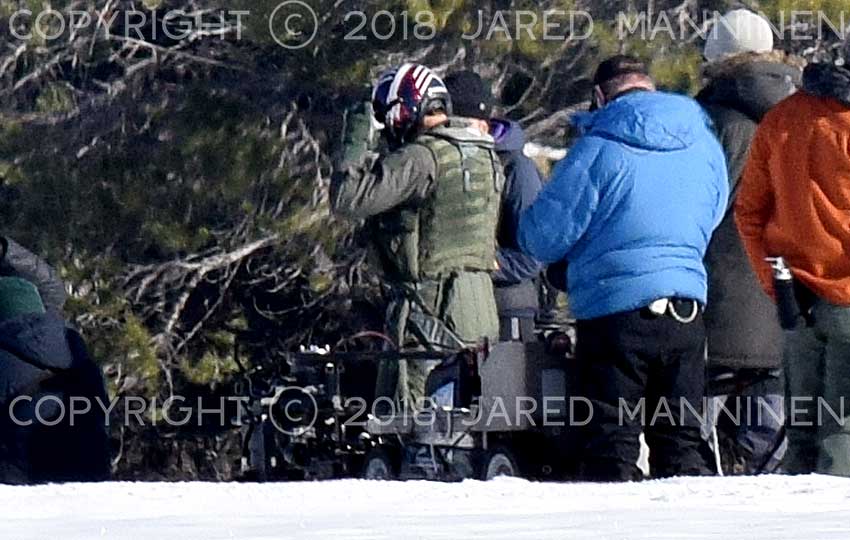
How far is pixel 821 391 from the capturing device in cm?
783

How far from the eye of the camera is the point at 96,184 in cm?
1303

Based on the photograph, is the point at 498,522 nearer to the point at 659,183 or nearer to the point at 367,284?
the point at 659,183

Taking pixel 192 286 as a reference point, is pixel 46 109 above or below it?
above

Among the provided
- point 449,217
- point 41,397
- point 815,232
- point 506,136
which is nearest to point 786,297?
point 815,232

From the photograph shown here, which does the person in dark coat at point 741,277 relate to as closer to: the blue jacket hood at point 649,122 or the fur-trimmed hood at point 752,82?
the fur-trimmed hood at point 752,82

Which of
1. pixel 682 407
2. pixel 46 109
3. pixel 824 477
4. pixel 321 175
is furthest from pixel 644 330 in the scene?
pixel 46 109

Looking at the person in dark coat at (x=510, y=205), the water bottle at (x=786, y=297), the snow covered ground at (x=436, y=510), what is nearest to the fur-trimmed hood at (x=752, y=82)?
the person in dark coat at (x=510, y=205)

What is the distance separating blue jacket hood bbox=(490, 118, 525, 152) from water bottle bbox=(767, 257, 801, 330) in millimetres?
1618

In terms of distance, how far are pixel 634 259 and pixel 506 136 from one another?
1.50m

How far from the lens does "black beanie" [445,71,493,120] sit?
8.72 m

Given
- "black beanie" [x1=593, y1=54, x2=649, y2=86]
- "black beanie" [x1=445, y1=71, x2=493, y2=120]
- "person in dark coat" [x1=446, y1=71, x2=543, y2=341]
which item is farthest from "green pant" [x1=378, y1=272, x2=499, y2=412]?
"black beanie" [x1=593, y1=54, x2=649, y2=86]

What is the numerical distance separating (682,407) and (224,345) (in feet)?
18.2

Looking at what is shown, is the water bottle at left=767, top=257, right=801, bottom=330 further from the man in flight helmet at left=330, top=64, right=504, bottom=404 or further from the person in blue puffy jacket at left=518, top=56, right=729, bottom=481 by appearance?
the man in flight helmet at left=330, top=64, right=504, bottom=404

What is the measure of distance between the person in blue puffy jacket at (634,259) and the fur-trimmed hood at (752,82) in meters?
0.68
